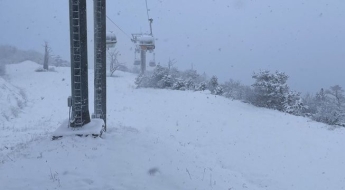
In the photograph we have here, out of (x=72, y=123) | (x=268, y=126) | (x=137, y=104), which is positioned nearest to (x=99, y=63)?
(x=72, y=123)

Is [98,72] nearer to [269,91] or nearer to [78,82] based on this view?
[78,82]

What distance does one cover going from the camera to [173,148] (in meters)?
9.72

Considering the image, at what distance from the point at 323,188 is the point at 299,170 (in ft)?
5.21

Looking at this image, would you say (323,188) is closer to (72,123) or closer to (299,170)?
(299,170)

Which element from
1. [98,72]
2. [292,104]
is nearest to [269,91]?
[292,104]

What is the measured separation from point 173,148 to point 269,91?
15.9m

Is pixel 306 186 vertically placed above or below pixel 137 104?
below

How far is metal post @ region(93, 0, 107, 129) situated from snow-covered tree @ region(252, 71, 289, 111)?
15221mm

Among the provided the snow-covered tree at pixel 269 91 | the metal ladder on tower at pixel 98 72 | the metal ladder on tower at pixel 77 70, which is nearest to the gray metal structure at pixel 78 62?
the metal ladder on tower at pixel 77 70

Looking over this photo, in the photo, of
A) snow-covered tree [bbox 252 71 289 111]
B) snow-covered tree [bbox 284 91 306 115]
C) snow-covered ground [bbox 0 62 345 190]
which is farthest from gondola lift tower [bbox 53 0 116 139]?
snow-covered tree [bbox 284 91 306 115]

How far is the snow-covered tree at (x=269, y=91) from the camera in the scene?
23359mm

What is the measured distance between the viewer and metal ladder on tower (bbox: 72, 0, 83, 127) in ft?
27.5

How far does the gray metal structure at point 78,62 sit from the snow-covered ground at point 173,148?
37.7 inches

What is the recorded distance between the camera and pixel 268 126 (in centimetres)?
1823
